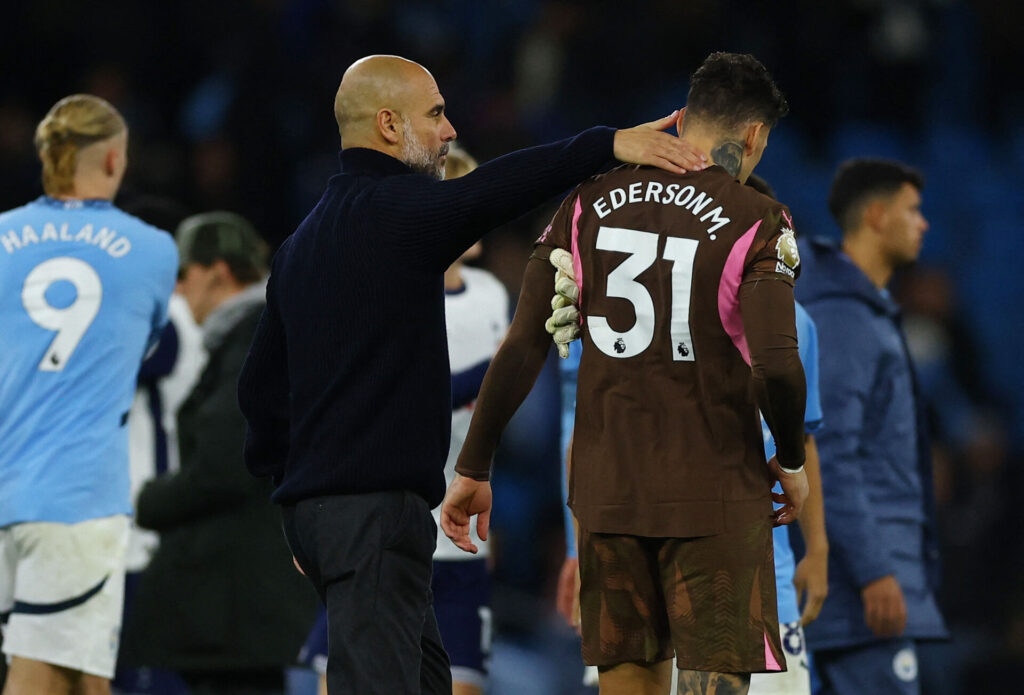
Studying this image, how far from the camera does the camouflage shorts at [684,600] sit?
379 cm

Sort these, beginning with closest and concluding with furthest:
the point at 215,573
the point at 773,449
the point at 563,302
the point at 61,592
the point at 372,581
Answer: the point at 372,581 → the point at 563,302 → the point at 773,449 → the point at 61,592 → the point at 215,573

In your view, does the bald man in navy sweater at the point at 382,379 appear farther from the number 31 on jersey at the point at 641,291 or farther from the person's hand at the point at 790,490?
the person's hand at the point at 790,490

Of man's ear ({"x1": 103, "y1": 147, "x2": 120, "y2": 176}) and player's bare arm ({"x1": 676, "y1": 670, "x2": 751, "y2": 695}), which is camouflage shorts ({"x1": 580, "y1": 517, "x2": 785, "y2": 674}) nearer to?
player's bare arm ({"x1": 676, "y1": 670, "x2": 751, "y2": 695})

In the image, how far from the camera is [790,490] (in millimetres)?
3906

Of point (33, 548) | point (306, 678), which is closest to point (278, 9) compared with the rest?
point (306, 678)

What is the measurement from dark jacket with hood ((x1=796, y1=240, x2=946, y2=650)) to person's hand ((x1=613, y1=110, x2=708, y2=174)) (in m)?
1.98

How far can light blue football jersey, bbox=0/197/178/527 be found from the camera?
5.45 m

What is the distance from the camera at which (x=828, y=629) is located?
18.9 feet

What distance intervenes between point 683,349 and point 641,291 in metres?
0.17

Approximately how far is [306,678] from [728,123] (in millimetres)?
5037

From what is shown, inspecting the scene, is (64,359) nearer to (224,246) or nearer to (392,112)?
(224,246)

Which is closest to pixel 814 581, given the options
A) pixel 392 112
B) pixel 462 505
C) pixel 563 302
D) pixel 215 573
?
pixel 462 505

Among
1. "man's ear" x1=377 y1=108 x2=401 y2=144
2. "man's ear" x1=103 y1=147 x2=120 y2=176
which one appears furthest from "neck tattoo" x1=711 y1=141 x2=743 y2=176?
"man's ear" x1=103 y1=147 x2=120 y2=176

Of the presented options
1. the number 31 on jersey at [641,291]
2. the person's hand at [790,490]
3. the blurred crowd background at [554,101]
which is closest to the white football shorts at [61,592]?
the number 31 on jersey at [641,291]
